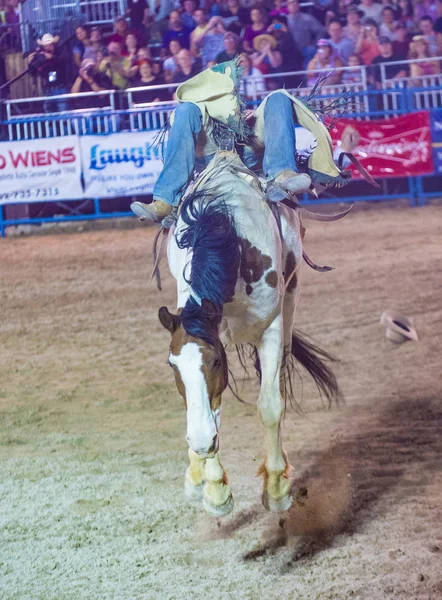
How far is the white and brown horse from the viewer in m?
3.31

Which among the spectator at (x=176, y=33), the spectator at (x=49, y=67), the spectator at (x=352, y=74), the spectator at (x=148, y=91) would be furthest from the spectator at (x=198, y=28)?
the spectator at (x=352, y=74)

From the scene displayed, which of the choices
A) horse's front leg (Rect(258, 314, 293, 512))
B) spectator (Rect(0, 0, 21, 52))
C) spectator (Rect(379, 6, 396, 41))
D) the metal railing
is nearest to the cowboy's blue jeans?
horse's front leg (Rect(258, 314, 293, 512))

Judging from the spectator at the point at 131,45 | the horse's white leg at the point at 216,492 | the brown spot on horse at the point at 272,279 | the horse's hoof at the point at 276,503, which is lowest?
the horse's hoof at the point at 276,503

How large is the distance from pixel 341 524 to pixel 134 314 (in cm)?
468

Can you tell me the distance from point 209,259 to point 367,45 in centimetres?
1005

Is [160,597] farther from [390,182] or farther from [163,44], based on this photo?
[163,44]

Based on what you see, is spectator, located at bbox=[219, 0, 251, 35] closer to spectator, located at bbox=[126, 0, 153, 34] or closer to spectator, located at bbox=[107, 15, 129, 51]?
spectator, located at bbox=[126, 0, 153, 34]

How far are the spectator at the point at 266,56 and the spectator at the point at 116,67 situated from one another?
2.01m

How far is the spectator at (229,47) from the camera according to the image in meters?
12.5

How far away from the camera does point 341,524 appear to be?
4113mm

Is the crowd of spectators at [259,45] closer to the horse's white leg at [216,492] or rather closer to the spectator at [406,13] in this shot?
the spectator at [406,13]

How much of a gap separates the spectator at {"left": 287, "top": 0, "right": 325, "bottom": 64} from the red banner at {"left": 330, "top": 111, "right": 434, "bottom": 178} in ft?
6.46

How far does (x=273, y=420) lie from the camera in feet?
13.1

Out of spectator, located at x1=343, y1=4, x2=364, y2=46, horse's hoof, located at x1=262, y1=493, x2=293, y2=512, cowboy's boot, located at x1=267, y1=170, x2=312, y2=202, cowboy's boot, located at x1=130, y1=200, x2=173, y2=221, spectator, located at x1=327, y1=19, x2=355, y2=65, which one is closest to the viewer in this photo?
horse's hoof, located at x1=262, y1=493, x2=293, y2=512
